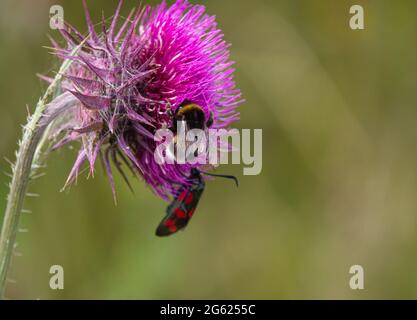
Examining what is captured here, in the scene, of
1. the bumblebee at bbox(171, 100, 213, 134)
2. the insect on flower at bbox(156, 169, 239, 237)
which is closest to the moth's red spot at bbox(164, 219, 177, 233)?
the insect on flower at bbox(156, 169, 239, 237)

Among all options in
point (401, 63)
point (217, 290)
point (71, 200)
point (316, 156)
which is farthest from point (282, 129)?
point (71, 200)

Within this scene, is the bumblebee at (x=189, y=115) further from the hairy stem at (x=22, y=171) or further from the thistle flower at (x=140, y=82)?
the hairy stem at (x=22, y=171)

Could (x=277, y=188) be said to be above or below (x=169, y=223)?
above

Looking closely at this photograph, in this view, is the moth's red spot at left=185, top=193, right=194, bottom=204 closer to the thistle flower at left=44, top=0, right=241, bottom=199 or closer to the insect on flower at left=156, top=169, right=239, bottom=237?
the insect on flower at left=156, top=169, right=239, bottom=237

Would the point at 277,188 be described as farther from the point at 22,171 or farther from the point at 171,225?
the point at 22,171

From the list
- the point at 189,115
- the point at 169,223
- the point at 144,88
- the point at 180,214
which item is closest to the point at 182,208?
the point at 180,214

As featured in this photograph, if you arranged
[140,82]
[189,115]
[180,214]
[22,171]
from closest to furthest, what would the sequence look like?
[22,171] < [189,115] < [140,82] < [180,214]
